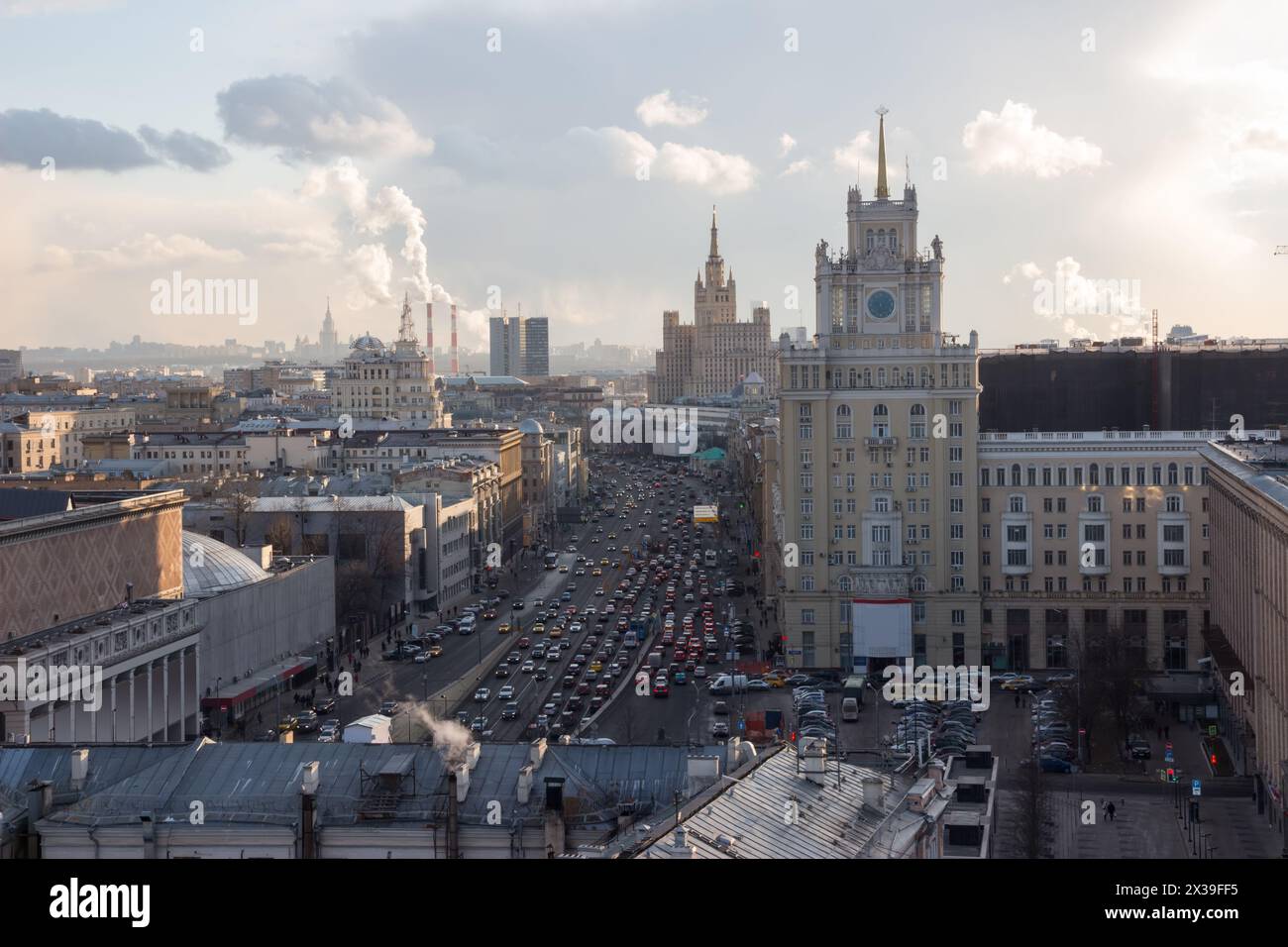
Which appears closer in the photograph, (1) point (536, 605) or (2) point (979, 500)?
(2) point (979, 500)

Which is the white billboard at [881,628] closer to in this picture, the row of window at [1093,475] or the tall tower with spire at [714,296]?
the row of window at [1093,475]

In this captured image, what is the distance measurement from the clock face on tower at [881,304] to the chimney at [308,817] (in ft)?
89.0

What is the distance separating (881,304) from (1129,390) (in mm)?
12508

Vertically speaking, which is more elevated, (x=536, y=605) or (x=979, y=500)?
(x=979, y=500)

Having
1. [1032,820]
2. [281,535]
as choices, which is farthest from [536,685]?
[1032,820]

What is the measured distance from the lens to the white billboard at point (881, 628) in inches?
1550

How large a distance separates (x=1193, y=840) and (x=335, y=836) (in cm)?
1361

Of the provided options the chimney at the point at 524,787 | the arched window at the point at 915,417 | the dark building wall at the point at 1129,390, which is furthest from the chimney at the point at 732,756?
the dark building wall at the point at 1129,390

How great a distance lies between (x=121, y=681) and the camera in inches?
1161

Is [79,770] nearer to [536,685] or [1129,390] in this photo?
[536,685]
